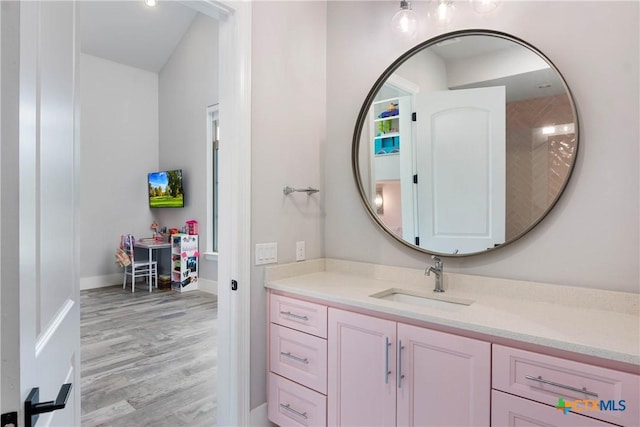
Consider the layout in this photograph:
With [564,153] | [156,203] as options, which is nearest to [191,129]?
[156,203]

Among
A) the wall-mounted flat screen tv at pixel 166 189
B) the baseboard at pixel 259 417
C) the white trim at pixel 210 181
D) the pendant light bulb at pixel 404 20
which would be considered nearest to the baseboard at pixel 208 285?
the white trim at pixel 210 181

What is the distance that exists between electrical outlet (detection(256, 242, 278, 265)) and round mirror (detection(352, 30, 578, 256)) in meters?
0.61

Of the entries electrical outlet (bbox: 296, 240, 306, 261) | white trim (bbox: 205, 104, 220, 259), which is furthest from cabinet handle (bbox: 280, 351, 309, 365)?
white trim (bbox: 205, 104, 220, 259)

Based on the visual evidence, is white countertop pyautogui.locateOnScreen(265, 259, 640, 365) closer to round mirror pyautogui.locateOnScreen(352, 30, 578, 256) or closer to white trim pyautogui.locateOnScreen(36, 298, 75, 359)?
round mirror pyautogui.locateOnScreen(352, 30, 578, 256)

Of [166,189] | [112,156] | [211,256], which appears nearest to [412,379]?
[211,256]

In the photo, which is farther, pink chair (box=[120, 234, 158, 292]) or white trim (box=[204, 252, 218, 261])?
pink chair (box=[120, 234, 158, 292])

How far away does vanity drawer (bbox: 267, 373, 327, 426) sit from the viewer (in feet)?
5.74

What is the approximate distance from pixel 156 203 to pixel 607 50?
234 inches

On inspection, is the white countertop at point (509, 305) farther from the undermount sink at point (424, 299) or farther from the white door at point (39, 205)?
the white door at point (39, 205)

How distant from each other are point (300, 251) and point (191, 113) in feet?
13.7

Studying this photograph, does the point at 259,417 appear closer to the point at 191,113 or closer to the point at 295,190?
the point at 295,190

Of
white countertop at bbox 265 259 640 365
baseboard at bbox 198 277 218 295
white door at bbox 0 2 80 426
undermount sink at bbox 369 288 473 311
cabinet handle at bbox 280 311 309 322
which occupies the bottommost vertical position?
baseboard at bbox 198 277 218 295

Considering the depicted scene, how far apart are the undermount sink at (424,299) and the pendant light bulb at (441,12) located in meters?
1.37

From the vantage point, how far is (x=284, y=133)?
2.12 m
